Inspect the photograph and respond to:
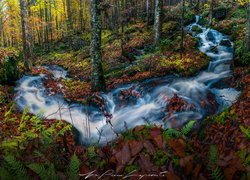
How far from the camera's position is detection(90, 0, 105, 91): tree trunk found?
11109 mm

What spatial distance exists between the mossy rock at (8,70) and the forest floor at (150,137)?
87cm

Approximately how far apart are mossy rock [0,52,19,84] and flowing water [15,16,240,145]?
474 mm

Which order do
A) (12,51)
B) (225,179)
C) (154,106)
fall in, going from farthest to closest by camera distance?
(12,51)
(154,106)
(225,179)

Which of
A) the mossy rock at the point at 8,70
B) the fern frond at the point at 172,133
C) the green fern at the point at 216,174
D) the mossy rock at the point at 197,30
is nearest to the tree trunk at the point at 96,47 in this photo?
the mossy rock at the point at 8,70

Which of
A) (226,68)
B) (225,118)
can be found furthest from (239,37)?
(225,118)

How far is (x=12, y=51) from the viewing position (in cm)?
1347

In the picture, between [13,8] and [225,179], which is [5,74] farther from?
[13,8]

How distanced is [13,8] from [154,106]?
100 ft

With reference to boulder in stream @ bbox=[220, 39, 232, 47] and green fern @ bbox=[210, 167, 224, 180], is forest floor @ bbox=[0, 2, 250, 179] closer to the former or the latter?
green fern @ bbox=[210, 167, 224, 180]

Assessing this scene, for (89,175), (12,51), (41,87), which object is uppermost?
(89,175)

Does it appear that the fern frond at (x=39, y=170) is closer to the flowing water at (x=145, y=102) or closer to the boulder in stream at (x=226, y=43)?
the flowing water at (x=145, y=102)

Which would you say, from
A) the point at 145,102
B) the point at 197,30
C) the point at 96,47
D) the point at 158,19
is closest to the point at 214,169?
the point at 145,102

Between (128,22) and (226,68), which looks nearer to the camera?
(226,68)

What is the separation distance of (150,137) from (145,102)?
27.4 ft
